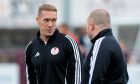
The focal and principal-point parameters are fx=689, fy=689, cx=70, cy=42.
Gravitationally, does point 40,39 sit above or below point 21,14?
above

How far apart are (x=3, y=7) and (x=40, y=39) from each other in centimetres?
1014

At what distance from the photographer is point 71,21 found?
16.9 meters

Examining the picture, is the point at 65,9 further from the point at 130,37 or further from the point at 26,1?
the point at 130,37

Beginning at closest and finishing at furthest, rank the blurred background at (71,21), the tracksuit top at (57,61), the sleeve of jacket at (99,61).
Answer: the sleeve of jacket at (99,61), the tracksuit top at (57,61), the blurred background at (71,21)

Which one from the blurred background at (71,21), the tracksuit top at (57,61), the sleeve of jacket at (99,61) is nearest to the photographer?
the sleeve of jacket at (99,61)

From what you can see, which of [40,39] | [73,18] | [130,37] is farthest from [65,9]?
[40,39]

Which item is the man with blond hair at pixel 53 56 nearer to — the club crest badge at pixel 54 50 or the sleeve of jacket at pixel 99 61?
the club crest badge at pixel 54 50

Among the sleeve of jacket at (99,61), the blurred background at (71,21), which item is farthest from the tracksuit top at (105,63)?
the blurred background at (71,21)

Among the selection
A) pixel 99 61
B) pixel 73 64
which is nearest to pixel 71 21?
pixel 73 64

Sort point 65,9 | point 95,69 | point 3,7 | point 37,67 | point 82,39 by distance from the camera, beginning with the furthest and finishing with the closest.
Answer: point 3,7 < point 65,9 < point 82,39 < point 37,67 < point 95,69

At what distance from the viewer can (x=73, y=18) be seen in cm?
1778

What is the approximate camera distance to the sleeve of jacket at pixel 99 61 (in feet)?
23.2

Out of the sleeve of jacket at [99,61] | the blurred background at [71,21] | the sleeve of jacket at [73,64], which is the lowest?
the blurred background at [71,21]

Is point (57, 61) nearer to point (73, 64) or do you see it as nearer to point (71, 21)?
point (73, 64)
